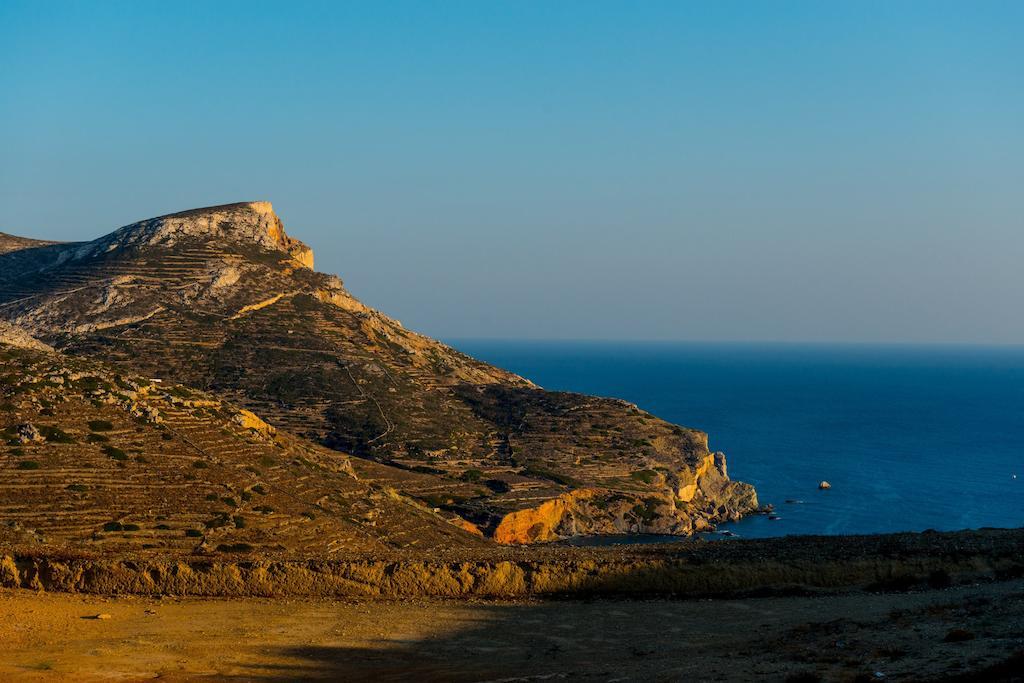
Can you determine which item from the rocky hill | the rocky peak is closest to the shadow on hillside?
the rocky hill

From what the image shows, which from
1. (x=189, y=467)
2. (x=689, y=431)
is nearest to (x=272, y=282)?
(x=689, y=431)

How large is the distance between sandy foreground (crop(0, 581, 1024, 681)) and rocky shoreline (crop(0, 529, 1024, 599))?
0.75 m

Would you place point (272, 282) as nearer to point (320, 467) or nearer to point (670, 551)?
point (320, 467)

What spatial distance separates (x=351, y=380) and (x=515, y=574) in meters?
73.7

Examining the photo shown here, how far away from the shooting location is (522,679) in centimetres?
1912

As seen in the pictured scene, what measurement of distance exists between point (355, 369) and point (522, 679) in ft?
278

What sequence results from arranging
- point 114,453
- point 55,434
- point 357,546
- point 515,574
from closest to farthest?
1. point 515,574
2. point 357,546
3. point 55,434
4. point 114,453

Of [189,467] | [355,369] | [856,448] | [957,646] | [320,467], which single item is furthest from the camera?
[856,448]

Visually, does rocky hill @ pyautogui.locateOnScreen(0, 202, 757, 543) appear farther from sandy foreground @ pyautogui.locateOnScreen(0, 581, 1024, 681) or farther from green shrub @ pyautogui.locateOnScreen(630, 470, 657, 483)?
sandy foreground @ pyautogui.locateOnScreen(0, 581, 1024, 681)

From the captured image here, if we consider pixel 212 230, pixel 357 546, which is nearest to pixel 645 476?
pixel 357 546

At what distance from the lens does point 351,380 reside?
100m

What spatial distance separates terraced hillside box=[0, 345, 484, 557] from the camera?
3966 cm

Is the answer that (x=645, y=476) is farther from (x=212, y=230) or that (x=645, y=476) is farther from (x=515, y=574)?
(x=515, y=574)

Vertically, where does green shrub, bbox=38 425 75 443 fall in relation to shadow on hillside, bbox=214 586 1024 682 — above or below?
above
